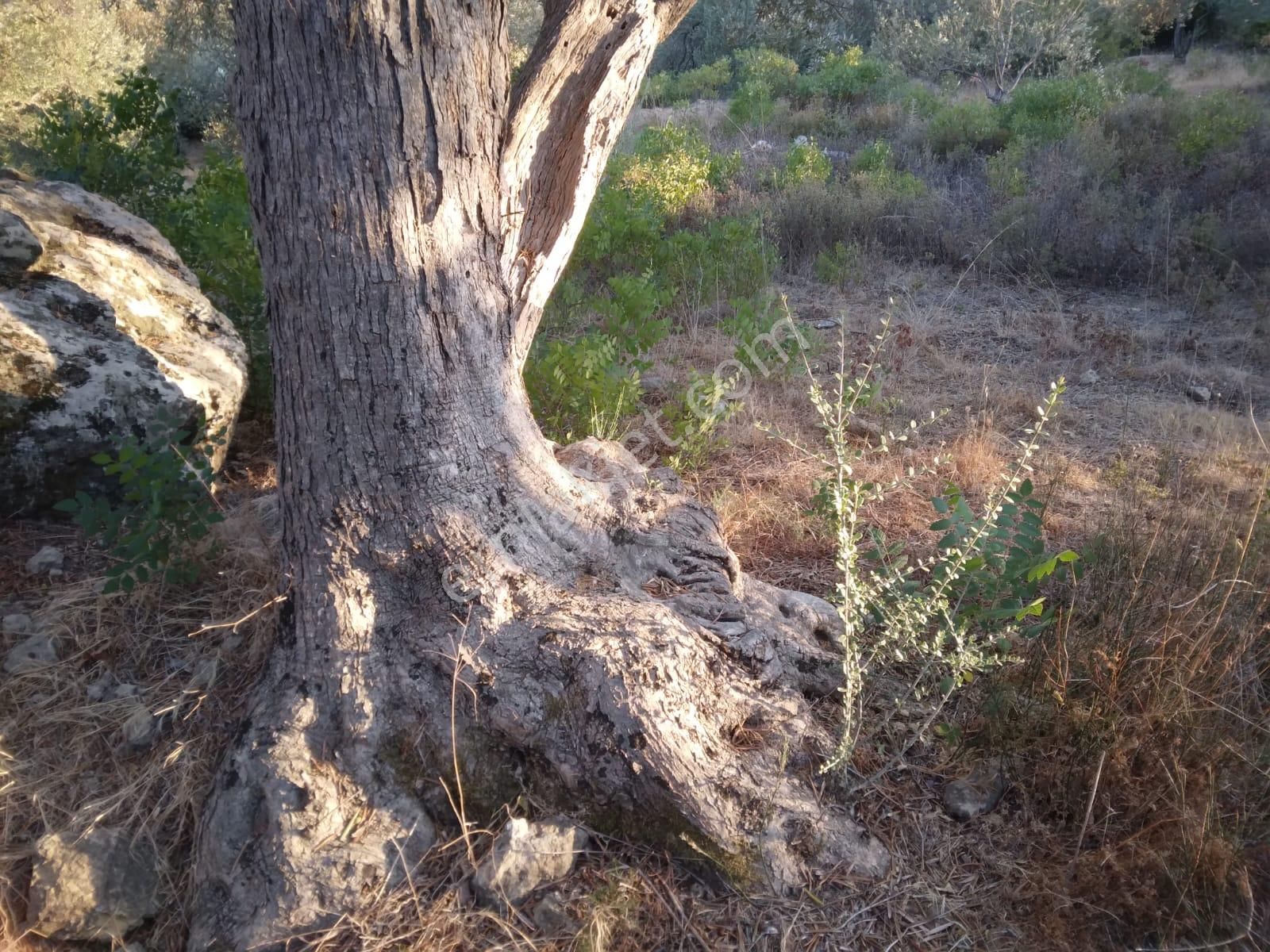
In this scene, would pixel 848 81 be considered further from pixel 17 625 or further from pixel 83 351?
pixel 17 625

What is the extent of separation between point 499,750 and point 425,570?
508mm

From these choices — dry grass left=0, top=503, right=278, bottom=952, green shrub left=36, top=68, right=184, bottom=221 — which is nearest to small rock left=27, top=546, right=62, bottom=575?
dry grass left=0, top=503, right=278, bottom=952

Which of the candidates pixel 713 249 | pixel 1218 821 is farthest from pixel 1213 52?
pixel 1218 821

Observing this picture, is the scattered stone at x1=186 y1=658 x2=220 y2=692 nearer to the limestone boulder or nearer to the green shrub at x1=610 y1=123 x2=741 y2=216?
the limestone boulder

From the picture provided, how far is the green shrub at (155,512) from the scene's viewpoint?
2553mm

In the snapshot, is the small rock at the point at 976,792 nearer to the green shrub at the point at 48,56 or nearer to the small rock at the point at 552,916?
the small rock at the point at 552,916

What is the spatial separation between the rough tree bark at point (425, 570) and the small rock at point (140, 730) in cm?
39

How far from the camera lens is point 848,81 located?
12727mm

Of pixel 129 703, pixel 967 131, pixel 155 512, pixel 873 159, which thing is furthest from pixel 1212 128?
pixel 129 703

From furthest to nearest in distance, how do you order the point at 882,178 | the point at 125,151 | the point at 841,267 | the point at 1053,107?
the point at 1053,107
the point at 882,178
the point at 841,267
the point at 125,151

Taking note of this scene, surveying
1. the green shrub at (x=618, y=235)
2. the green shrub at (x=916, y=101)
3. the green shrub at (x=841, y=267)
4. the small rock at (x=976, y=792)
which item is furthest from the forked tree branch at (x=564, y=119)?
the green shrub at (x=916, y=101)

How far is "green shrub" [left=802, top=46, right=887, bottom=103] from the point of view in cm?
1269

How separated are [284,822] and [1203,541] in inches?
115

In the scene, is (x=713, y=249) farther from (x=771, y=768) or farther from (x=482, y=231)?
(x=771, y=768)
